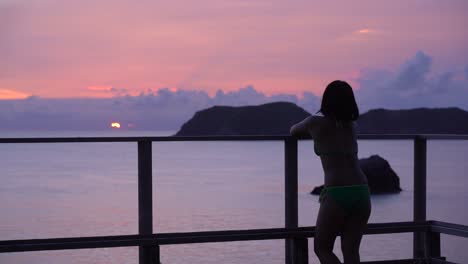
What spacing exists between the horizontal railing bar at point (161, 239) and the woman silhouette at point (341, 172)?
911 mm

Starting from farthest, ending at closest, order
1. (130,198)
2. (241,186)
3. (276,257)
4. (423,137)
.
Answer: (241,186) → (130,198) → (276,257) → (423,137)

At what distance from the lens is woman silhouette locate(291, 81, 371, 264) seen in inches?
135

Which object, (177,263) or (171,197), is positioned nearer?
(177,263)

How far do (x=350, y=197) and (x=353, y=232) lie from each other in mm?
220

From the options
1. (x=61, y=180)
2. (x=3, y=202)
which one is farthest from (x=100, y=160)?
(x=3, y=202)

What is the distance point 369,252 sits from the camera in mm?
27078

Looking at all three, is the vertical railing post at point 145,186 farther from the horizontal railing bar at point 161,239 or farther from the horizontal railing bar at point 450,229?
the horizontal railing bar at point 450,229

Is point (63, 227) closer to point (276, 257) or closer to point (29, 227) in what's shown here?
point (29, 227)

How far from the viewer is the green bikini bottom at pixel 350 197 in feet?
11.2

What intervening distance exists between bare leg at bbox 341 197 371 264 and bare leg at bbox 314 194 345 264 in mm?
42

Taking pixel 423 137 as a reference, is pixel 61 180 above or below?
below

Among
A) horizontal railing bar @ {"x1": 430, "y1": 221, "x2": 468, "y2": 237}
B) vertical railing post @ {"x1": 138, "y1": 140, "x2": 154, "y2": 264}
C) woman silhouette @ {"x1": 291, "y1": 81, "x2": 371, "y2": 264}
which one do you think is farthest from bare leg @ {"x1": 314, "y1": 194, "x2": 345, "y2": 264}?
horizontal railing bar @ {"x1": 430, "y1": 221, "x2": 468, "y2": 237}

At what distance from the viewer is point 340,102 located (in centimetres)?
344

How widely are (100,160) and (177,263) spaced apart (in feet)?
354
